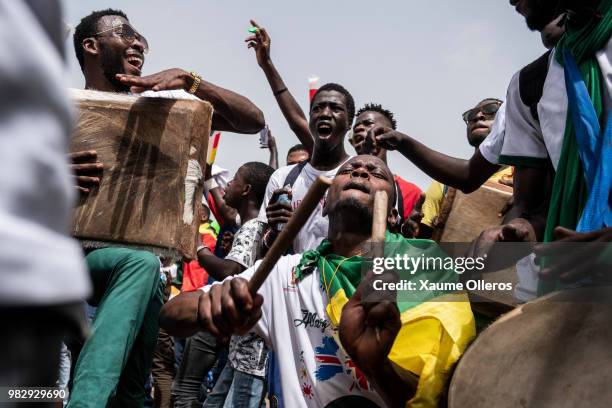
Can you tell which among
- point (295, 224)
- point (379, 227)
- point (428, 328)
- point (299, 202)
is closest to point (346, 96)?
point (299, 202)

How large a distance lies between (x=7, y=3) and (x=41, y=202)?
0.18 meters

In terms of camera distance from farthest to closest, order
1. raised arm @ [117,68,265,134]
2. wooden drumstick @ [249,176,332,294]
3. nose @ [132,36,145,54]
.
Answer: nose @ [132,36,145,54] < raised arm @ [117,68,265,134] < wooden drumstick @ [249,176,332,294]

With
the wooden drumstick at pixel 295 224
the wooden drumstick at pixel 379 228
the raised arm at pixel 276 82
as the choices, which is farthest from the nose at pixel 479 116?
the wooden drumstick at pixel 295 224

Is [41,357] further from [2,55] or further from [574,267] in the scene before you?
[574,267]

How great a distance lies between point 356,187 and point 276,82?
6.43 feet

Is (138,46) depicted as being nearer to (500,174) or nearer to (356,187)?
(356,187)

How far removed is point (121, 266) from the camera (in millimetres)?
3246

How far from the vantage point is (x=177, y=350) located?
6.61 metres

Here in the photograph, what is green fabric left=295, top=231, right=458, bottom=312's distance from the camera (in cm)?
272

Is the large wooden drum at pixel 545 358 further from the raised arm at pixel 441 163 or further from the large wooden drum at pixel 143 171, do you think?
the large wooden drum at pixel 143 171

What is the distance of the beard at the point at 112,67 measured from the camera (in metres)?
3.96

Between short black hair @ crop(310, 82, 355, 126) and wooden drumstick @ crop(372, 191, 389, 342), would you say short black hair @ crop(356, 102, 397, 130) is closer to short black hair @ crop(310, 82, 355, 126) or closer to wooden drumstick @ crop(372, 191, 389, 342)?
short black hair @ crop(310, 82, 355, 126)

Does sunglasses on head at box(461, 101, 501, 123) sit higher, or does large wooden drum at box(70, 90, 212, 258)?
sunglasses on head at box(461, 101, 501, 123)

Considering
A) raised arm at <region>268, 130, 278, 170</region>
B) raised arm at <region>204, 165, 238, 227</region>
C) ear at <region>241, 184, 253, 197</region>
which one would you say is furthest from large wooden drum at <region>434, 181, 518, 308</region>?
raised arm at <region>268, 130, 278, 170</region>
